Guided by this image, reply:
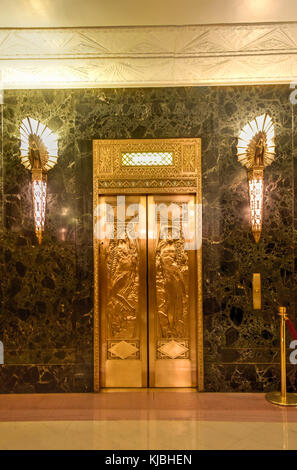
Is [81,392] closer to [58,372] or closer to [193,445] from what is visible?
[58,372]

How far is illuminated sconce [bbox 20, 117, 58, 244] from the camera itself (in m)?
3.47

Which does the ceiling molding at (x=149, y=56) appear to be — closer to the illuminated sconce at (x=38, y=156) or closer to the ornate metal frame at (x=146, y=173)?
the illuminated sconce at (x=38, y=156)

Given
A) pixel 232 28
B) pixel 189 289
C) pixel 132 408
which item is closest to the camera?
pixel 232 28

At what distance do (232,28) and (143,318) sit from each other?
3007mm

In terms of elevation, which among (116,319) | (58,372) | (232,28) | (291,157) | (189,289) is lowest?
(58,372)

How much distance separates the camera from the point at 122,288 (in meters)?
3.62

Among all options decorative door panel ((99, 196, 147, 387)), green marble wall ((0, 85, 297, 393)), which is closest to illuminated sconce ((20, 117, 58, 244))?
green marble wall ((0, 85, 297, 393))

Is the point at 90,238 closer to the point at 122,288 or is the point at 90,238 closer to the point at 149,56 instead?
the point at 122,288

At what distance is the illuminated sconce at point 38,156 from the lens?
347 cm

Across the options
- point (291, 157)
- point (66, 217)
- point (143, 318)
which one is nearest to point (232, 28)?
point (291, 157)

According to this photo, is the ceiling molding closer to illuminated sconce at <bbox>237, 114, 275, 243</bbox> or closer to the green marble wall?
the green marble wall

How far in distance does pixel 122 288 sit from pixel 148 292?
30cm

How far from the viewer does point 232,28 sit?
2.77 m

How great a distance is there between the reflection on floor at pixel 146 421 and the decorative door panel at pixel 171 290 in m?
0.28
